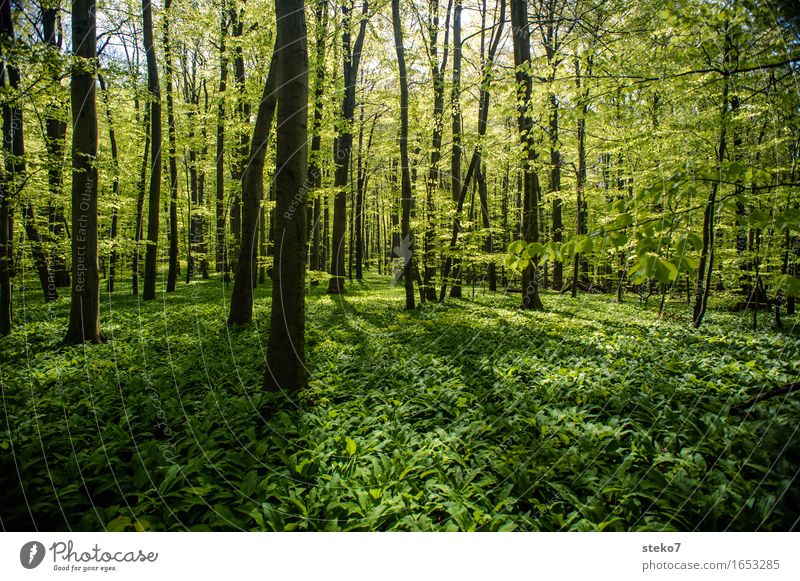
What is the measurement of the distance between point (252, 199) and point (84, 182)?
3428 millimetres

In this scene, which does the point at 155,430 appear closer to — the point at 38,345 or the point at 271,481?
the point at 271,481

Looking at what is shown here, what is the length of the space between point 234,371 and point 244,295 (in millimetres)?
4077

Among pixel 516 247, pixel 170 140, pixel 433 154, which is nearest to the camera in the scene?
pixel 516 247

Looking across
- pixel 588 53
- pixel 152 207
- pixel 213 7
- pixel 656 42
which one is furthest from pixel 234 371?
pixel 213 7

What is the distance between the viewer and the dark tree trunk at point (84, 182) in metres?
7.09

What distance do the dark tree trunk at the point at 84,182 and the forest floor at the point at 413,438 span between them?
870mm

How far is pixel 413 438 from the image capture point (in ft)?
13.5

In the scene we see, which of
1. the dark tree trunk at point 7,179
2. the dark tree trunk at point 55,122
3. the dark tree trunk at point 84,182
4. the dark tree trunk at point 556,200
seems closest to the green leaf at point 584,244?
the dark tree trunk at point 556,200

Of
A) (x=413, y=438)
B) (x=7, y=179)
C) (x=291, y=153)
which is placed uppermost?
(x=7, y=179)

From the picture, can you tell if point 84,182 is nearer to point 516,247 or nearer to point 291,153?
point 291,153

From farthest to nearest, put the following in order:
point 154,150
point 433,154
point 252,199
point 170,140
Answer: point 170,140 < point 433,154 < point 154,150 < point 252,199

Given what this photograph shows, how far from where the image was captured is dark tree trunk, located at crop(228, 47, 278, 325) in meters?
9.20

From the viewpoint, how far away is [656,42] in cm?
607

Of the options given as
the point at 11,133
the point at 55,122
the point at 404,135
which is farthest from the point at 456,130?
the point at 55,122
